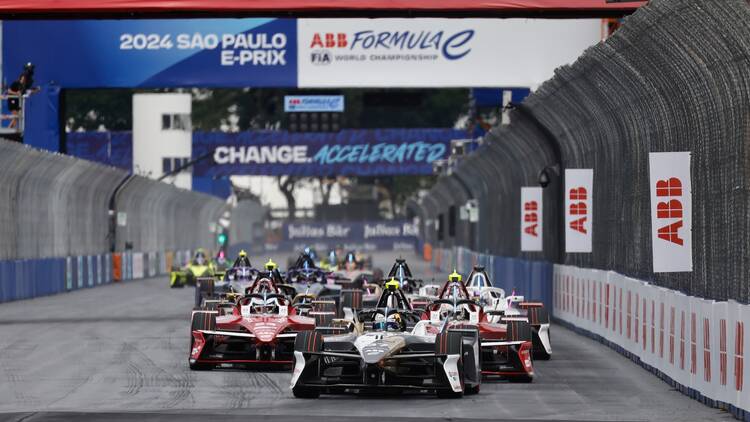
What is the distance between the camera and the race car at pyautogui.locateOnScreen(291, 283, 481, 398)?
658 inches

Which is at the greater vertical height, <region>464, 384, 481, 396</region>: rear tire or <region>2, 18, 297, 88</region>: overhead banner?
<region>2, 18, 297, 88</region>: overhead banner

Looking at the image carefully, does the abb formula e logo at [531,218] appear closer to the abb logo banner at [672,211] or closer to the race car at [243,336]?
the race car at [243,336]

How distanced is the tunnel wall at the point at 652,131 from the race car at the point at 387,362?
2641 millimetres

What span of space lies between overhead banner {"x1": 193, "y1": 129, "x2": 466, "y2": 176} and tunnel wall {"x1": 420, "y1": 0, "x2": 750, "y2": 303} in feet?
125

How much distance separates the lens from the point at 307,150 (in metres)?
73.6

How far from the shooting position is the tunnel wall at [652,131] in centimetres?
1548

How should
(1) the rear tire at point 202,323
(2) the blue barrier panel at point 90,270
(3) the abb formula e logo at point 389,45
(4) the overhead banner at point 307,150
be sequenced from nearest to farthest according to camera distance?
(1) the rear tire at point 202,323
(3) the abb formula e logo at point 389,45
(2) the blue barrier panel at point 90,270
(4) the overhead banner at point 307,150

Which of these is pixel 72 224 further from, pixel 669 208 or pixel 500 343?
pixel 669 208

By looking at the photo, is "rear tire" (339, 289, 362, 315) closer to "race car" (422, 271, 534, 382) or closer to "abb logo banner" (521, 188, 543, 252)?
"race car" (422, 271, 534, 382)

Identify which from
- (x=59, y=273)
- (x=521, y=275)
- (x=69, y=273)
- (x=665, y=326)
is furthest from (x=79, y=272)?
(x=665, y=326)

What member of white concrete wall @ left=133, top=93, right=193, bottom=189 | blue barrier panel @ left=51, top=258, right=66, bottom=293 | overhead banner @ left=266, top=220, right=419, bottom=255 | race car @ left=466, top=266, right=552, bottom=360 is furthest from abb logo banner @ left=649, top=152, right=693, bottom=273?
overhead banner @ left=266, top=220, right=419, bottom=255

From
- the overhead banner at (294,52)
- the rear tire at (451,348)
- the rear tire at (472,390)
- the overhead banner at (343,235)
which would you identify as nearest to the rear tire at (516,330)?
the rear tire at (472,390)

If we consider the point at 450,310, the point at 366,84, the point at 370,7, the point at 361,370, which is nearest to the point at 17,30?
the point at 366,84

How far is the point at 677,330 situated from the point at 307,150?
184 ft
